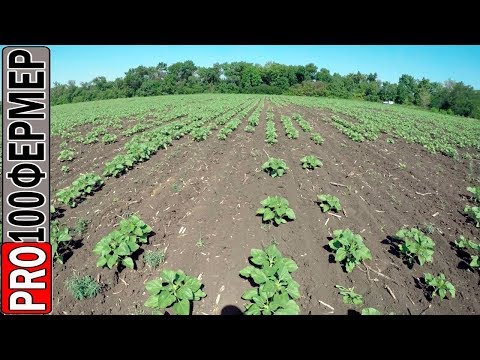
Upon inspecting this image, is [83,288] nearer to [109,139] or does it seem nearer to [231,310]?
[231,310]

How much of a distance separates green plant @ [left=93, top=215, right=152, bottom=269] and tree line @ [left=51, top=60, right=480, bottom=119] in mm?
44877

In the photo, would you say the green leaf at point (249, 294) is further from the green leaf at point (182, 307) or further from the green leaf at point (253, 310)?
the green leaf at point (182, 307)

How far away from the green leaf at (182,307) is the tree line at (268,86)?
46467 millimetres

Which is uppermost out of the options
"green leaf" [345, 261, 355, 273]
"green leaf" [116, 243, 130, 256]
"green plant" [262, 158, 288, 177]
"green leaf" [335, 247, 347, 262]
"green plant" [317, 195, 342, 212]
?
"green plant" [262, 158, 288, 177]

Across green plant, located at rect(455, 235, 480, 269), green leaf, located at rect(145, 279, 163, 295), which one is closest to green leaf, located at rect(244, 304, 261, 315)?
green leaf, located at rect(145, 279, 163, 295)

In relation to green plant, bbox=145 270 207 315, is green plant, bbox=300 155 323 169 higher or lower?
higher

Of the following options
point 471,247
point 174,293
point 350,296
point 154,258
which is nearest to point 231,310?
point 174,293

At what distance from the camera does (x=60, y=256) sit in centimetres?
428

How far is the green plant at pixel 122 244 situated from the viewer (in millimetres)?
3869

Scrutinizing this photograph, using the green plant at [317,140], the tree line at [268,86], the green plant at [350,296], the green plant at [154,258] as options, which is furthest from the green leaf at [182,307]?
the tree line at [268,86]

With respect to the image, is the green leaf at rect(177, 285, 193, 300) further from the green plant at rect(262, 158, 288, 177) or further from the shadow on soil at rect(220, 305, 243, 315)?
the green plant at rect(262, 158, 288, 177)

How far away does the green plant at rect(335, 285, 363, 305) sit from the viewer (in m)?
3.63

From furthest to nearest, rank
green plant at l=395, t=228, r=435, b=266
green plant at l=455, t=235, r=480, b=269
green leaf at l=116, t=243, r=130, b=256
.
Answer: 1. green plant at l=455, t=235, r=480, b=269
2. green plant at l=395, t=228, r=435, b=266
3. green leaf at l=116, t=243, r=130, b=256
